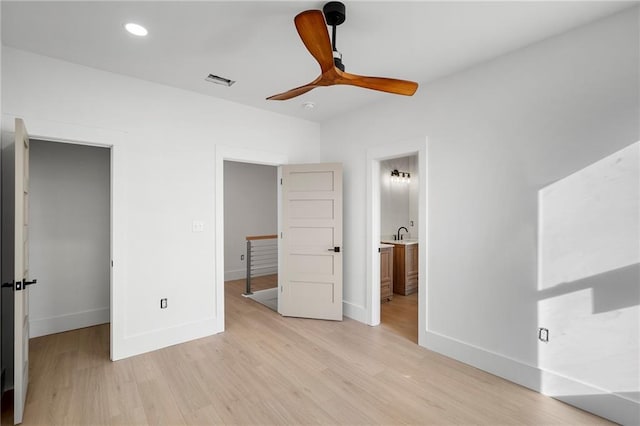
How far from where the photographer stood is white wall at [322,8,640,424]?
2156mm

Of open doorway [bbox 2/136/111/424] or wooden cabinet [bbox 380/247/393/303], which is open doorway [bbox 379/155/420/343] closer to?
wooden cabinet [bbox 380/247/393/303]

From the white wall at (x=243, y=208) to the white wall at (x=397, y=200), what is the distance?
2.65 m

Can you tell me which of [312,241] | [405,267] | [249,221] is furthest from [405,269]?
[249,221]

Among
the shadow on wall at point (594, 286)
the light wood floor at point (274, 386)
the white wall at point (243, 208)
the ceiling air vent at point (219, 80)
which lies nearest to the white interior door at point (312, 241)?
the light wood floor at point (274, 386)

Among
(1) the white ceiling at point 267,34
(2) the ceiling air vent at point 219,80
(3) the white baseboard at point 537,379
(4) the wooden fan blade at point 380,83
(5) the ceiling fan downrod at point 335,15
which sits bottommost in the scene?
(3) the white baseboard at point 537,379

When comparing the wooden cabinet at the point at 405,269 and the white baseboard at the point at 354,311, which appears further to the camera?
the wooden cabinet at the point at 405,269

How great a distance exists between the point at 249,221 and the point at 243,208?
0.32m

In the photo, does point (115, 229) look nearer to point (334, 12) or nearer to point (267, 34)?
point (267, 34)

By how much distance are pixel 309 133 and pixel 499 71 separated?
2585 mm

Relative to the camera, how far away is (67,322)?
12.2 ft

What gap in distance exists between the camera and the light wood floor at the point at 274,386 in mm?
2166

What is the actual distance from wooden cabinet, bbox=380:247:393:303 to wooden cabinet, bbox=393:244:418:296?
31cm

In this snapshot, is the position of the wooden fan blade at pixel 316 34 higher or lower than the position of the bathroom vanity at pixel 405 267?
higher

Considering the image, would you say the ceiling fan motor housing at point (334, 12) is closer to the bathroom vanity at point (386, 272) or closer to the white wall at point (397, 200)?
the bathroom vanity at point (386, 272)
